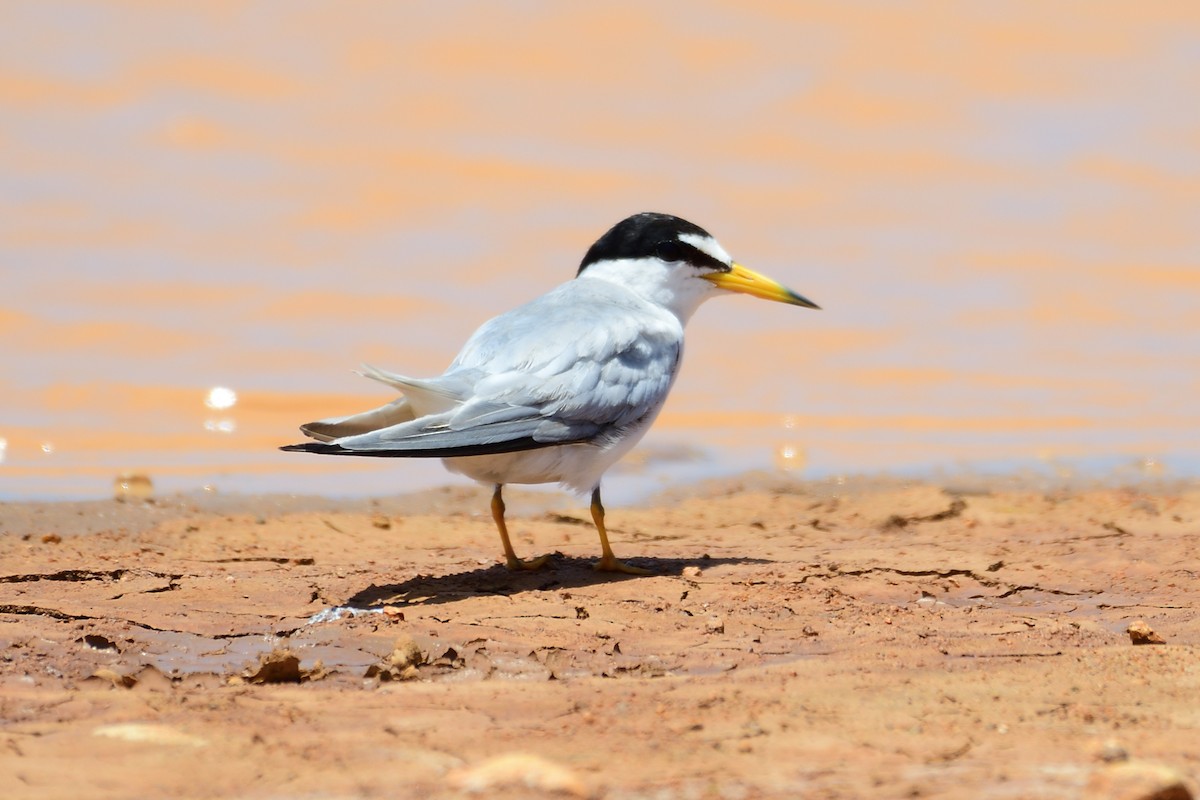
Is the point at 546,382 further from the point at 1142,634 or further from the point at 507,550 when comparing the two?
the point at 1142,634

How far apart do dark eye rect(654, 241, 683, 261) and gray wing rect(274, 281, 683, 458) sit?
429mm

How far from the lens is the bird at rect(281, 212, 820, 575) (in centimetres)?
541

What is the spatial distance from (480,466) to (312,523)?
1.84 m

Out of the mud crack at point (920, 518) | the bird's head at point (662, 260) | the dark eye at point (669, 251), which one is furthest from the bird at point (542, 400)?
the mud crack at point (920, 518)

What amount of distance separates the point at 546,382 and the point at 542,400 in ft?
0.27

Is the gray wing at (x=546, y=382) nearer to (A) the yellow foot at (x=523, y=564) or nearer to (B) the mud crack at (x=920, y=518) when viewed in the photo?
(A) the yellow foot at (x=523, y=564)

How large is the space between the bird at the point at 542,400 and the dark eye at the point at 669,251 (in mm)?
219

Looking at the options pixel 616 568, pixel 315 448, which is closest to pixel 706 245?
pixel 616 568

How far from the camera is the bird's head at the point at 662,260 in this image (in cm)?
674

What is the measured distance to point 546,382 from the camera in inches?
224

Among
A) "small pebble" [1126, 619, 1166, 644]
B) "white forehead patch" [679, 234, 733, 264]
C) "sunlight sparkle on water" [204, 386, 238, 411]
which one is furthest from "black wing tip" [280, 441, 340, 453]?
"sunlight sparkle on water" [204, 386, 238, 411]

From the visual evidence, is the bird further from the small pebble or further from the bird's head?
the small pebble

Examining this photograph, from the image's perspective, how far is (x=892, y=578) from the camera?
5.78 metres

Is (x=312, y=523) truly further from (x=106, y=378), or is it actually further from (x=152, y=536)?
(x=106, y=378)
